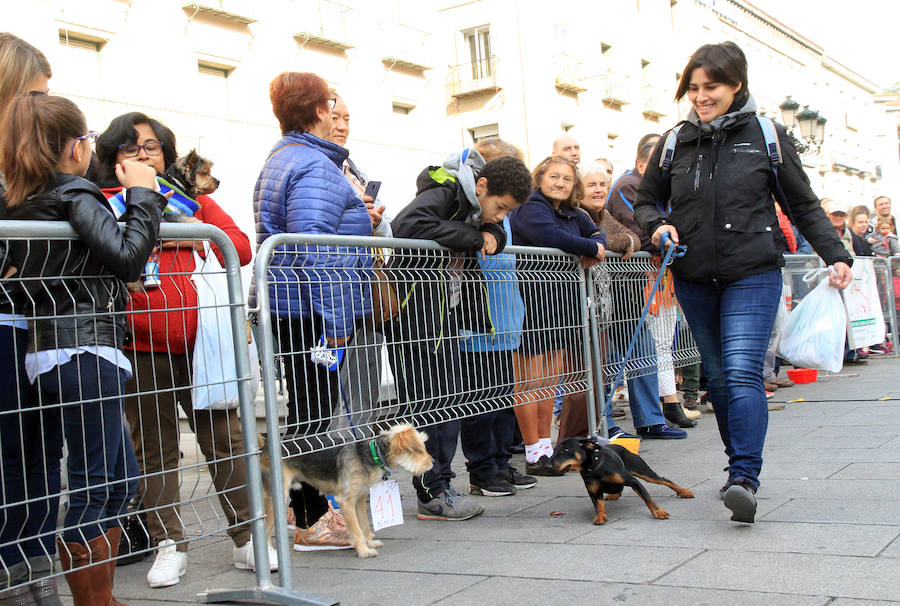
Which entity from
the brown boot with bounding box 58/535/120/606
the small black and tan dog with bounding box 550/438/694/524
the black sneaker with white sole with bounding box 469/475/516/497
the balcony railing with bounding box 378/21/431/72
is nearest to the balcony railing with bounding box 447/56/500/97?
the balcony railing with bounding box 378/21/431/72

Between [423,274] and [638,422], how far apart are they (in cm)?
323

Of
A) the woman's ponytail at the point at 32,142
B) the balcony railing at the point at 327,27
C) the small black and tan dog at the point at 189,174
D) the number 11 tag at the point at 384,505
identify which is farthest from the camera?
the balcony railing at the point at 327,27

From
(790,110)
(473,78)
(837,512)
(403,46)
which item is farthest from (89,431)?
(473,78)

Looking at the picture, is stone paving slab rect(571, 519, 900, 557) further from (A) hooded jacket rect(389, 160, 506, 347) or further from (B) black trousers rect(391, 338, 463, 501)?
(A) hooded jacket rect(389, 160, 506, 347)

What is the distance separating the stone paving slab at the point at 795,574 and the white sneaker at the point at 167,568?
2.02 m

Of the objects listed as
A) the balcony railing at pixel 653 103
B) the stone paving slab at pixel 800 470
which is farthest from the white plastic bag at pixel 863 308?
the balcony railing at pixel 653 103

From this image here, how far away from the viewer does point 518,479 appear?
568cm

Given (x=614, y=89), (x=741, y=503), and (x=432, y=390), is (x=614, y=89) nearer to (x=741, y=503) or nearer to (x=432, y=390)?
(x=432, y=390)

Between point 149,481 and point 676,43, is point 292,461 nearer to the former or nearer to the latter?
point 149,481

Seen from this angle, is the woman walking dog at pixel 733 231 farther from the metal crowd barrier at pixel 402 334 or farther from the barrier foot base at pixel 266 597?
the barrier foot base at pixel 266 597

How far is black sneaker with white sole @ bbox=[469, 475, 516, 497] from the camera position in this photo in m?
5.47

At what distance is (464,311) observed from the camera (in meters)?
5.07

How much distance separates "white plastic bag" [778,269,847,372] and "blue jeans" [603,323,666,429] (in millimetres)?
2570

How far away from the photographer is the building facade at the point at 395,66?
1709cm
